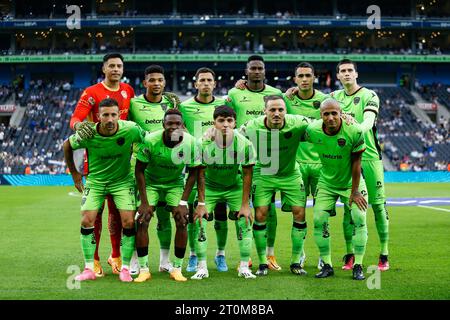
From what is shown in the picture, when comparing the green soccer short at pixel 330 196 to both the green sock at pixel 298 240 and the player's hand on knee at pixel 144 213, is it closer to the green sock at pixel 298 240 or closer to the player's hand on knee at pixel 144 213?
the green sock at pixel 298 240

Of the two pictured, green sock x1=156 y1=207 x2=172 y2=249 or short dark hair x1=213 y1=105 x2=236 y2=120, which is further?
green sock x1=156 y1=207 x2=172 y2=249

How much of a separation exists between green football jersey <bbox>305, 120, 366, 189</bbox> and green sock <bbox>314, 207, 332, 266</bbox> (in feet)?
1.40

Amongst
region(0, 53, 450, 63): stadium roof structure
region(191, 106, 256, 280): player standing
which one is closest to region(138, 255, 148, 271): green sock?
region(191, 106, 256, 280): player standing

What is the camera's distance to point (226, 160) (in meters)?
8.17

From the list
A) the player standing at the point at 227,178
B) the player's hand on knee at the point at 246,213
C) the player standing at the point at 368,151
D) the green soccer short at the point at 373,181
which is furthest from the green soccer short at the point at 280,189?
the green soccer short at the point at 373,181

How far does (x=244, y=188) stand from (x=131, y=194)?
1487mm

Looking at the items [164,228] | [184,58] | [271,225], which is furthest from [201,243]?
[184,58]

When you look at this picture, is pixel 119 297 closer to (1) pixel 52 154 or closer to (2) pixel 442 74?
(1) pixel 52 154

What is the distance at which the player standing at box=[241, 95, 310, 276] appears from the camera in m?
8.24

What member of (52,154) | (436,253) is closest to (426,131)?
(52,154)

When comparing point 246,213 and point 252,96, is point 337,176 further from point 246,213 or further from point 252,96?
point 252,96

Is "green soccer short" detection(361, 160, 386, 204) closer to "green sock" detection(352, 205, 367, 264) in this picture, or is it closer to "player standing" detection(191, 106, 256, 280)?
"green sock" detection(352, 205, 367, 264)

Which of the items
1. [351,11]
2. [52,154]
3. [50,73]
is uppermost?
[351,11]

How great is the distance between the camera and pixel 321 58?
5194 centimetres
